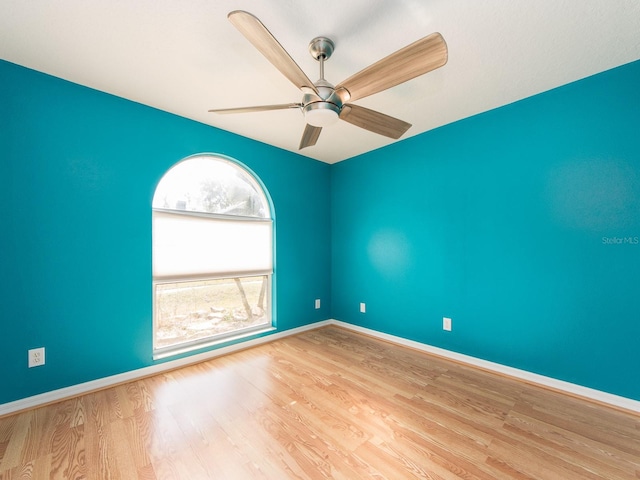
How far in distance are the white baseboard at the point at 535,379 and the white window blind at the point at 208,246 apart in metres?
1.96

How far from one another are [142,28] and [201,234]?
5.50ft

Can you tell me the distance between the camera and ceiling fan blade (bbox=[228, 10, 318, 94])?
3.45ft

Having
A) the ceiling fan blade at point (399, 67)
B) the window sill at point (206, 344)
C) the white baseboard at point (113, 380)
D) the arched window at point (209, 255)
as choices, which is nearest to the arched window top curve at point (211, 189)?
the arched window at point (209, 255)

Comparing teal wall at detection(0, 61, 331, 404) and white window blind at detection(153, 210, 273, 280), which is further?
white window blind at detection(153, 210, 273, 280)

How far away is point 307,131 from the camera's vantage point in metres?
2.06

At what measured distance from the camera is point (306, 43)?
1.62 meters

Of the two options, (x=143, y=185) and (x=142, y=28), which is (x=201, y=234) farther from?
(x=142, y=28)

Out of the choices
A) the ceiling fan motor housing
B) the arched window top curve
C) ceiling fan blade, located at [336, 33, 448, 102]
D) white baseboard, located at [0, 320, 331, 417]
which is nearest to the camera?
ceiling fan blade, located at [336, 33, 448, 102]

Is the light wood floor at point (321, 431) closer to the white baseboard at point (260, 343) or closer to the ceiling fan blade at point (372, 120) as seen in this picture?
the white baseboard at point (260, 343)

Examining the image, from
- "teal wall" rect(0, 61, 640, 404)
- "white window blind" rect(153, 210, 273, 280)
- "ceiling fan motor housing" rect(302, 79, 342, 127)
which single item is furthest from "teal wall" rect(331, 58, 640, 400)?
"ceiling fan motor housing" rect(302, 79, 342, 127)

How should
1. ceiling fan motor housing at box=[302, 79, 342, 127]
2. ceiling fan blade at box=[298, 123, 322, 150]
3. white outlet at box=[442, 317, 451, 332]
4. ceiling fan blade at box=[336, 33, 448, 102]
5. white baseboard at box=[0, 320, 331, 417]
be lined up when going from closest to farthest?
ceiling fan blade at box=[336, 33, 448, 102], ceiling fan motor housing at box=[302, 79, 342, 127], white baseboard at box=[0, 320, 331, 417], ceiling fan blade at box=[298, 123, 322, 150], white outlet at box=[442, 317, 451, 332]

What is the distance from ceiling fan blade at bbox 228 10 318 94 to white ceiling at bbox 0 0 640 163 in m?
0.35

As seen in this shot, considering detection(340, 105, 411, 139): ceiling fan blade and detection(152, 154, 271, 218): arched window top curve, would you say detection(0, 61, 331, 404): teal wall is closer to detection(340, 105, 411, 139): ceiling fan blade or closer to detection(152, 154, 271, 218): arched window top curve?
detection(152, 154, 271, 218): arched window top curve

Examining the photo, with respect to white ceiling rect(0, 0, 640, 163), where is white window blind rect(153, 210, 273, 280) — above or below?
below
